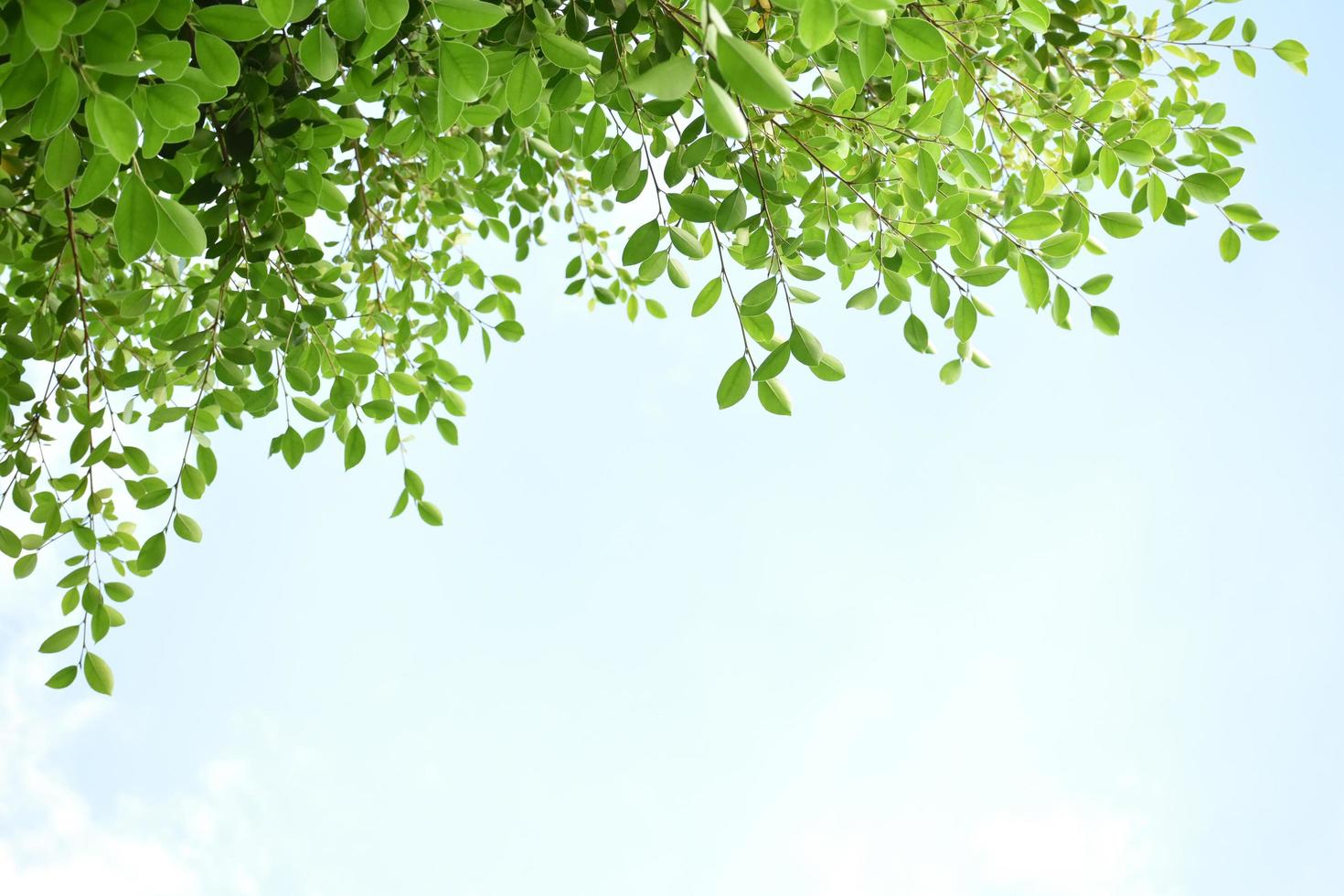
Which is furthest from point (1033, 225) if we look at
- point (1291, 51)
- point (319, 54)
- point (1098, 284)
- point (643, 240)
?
point (1291, 51)

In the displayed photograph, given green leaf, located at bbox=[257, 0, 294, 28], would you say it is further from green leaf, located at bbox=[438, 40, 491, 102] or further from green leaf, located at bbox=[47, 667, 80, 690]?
green leaf, located at bbox=[47, 667, 80, 690]

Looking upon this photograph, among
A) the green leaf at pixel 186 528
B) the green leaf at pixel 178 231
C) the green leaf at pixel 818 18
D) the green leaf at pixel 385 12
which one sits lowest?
the green leaf at pixel 818 18

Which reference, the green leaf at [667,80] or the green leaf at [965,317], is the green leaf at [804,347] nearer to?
the green leaf at [965,317]

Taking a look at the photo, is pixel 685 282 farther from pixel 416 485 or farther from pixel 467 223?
pixel 467 223

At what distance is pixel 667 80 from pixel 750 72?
10cm

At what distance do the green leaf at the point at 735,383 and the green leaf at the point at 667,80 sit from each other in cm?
53

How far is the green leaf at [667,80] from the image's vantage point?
2.17ft

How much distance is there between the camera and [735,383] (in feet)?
3.89

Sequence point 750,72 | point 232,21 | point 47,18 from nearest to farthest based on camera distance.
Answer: point 750,72 < point 47,18 < point 232,21

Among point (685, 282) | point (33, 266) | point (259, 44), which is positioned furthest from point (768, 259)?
point (33, 266)

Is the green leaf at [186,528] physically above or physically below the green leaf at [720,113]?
above

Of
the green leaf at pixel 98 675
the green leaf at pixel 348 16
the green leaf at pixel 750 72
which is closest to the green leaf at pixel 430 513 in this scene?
the green leaf at pixel 98 675

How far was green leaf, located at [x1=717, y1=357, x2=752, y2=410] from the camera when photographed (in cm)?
118

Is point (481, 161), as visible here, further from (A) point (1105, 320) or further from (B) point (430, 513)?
(A) point (1105, 320)
